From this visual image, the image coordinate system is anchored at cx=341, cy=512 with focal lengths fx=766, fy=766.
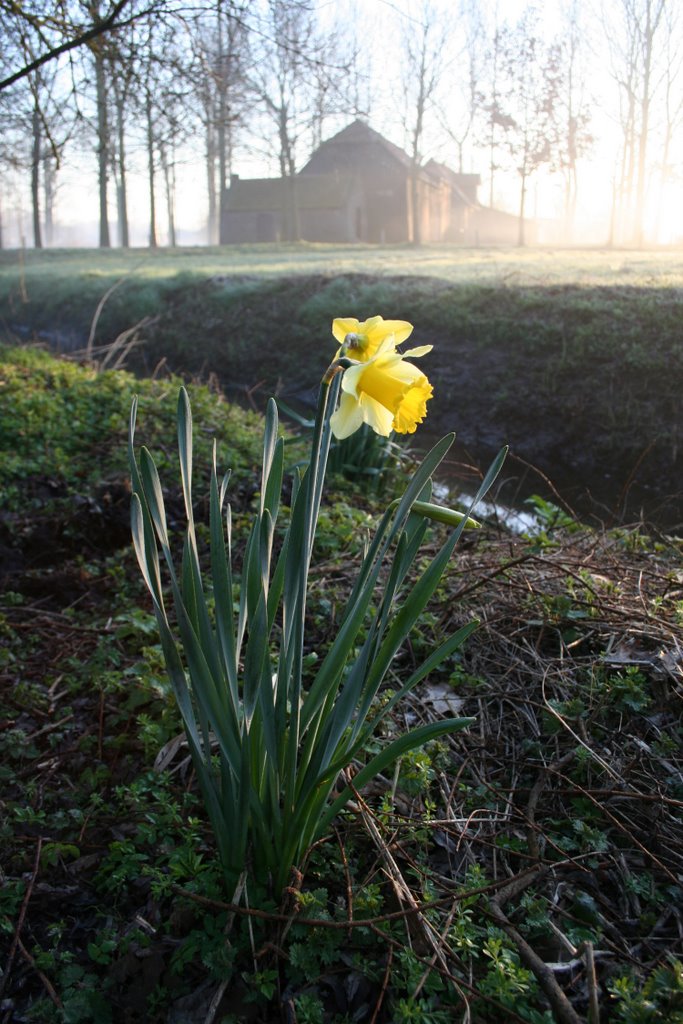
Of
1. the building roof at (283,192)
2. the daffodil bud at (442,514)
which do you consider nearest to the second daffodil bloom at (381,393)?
the daffodil bud at (442,514)

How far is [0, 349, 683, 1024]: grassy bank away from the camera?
4.46 feet

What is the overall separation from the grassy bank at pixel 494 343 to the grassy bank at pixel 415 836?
2299 mm

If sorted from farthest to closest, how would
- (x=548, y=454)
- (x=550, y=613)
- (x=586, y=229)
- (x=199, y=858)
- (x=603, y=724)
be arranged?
(x=586, y=229), (x=548, y=454), (x=550, y=613), (x=603, y=724), (x=199, y=858)

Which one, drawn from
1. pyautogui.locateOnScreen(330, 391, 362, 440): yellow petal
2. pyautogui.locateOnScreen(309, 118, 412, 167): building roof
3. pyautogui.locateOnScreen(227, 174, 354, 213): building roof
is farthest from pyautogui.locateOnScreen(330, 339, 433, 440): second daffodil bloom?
pyautogui.locateOnScreen(309, 118, 412, 167): building roof

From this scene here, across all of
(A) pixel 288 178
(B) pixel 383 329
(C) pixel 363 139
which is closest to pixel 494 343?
(B) pixel 383 329

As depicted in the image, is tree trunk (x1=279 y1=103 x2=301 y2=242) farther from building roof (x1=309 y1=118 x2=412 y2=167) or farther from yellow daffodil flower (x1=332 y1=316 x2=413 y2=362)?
yellow daffodil flower (x1=332 y1=316 x2=413 y2=362)

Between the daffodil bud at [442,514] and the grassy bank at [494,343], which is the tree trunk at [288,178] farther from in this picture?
the daffodil bud at [442,514]

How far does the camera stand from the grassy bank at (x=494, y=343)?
714 cm

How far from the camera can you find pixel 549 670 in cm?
218

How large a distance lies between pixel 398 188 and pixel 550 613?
37.7 metres

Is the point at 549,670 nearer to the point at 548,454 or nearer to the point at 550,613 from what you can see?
the point at 550,613

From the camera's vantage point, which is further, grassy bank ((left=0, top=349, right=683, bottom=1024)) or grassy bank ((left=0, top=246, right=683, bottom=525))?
grassy bank ((left=0, top=246, right=683, bottom=525))

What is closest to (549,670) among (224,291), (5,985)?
(5,985)

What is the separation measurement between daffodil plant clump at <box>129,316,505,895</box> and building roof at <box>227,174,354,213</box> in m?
35.0
